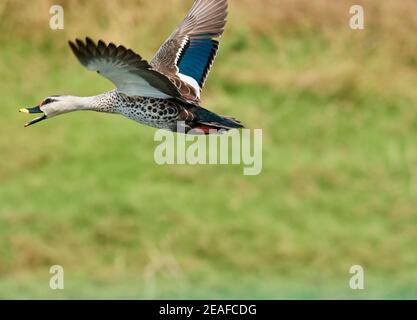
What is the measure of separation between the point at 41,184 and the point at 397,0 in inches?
174

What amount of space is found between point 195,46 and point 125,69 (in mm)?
1395

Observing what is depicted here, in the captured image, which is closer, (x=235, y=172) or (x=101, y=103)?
(x=101, y=103)

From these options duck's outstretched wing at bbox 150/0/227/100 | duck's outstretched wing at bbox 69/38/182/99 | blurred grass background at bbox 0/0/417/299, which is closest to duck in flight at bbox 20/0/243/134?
duck's outstretched wing at bbox 69/38/182/99

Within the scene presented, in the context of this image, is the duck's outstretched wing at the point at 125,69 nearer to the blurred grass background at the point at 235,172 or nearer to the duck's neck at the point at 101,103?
the duck's neck at the point at 101,103

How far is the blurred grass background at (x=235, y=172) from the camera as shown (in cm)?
1565

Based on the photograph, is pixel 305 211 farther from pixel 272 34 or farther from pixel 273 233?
pixel 272 34

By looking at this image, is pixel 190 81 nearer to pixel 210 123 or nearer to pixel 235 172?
pixel 210 123

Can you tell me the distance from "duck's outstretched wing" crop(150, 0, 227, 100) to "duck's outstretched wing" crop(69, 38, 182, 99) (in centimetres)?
81

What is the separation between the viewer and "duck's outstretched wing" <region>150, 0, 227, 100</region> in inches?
336

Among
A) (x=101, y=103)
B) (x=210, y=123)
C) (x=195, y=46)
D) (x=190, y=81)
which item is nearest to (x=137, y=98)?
(x=101, y=103)

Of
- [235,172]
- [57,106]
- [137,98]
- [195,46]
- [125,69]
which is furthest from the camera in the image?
[235,172]

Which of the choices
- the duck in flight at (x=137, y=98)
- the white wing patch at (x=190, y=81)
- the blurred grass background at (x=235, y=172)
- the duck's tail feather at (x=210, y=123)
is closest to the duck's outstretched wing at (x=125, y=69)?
the duck in flight at (x=137, y=98)

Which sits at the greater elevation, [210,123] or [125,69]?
[125,69]

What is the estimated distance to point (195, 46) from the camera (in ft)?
28.9
